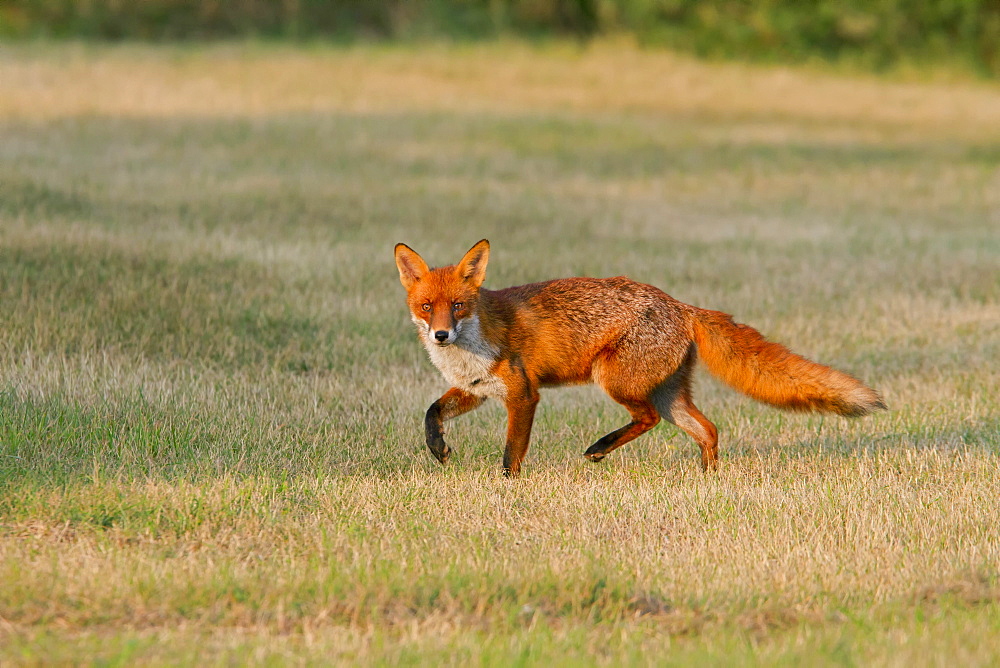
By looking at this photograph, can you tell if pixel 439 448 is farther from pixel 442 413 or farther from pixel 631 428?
pixel 631 428

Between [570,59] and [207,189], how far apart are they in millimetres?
21696

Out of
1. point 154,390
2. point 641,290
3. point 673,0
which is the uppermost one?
point 673,0

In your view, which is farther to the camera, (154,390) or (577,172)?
(577,172)

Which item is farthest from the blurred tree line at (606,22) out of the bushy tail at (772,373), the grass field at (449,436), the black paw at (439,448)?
the black paw at (439,448)

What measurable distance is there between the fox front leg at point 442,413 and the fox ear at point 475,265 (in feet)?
2.35

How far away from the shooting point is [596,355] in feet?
23.7

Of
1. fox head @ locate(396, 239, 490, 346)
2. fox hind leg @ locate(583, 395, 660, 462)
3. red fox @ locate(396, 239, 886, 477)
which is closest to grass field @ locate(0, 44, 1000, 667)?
fox hind leg @ locate(583, 395, 660, 462)

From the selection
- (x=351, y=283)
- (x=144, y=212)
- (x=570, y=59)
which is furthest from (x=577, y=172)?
(x=570, y=59)

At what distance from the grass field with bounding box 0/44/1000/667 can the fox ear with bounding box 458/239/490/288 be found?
4.06 ft

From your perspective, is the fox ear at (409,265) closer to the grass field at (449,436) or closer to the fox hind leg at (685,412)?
the grass field at (449,436)

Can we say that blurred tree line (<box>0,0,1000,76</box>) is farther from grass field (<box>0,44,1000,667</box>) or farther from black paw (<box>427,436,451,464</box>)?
black paw (<box>427,436,451,464</box>)

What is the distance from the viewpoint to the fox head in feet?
21.9

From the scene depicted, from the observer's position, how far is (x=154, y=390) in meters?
8.68

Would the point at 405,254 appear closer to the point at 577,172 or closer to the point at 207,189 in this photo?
the point at 207,189
